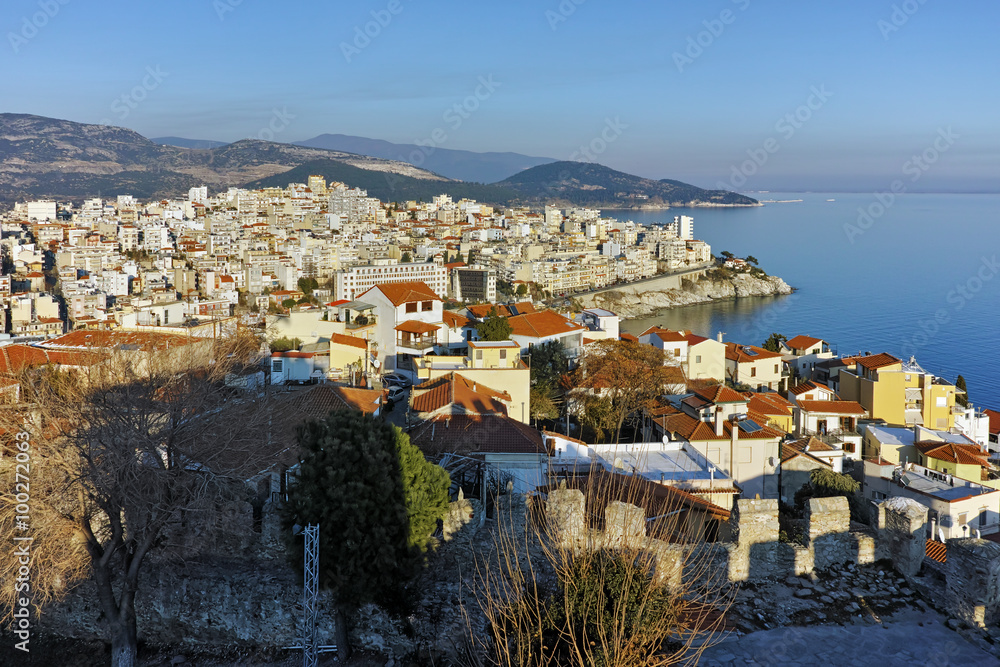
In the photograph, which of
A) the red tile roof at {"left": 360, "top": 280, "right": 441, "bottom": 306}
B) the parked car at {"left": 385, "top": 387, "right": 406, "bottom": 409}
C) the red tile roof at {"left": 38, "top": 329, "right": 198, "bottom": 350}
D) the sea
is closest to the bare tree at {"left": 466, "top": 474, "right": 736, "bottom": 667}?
the parked car at {"left": 385, "top": 387, "right": 406, "bottom": 409}

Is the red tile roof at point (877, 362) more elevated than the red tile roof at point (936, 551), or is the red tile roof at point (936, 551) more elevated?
the red tile roof at point (936, 551)

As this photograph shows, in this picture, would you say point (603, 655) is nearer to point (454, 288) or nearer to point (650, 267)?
point (454, 288)

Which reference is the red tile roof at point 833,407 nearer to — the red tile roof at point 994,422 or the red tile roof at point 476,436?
the red tile roof at point 994,422

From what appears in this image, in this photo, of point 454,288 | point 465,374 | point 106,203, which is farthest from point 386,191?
point 465,374

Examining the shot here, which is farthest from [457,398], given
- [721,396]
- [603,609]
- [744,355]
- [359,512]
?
[744,355]

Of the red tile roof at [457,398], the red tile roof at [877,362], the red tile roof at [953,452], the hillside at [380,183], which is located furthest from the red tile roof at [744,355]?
the hillside at [380,183]

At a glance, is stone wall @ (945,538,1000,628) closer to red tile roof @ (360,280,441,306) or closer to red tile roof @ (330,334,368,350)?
red tile roof @ (330,334,368,350)
